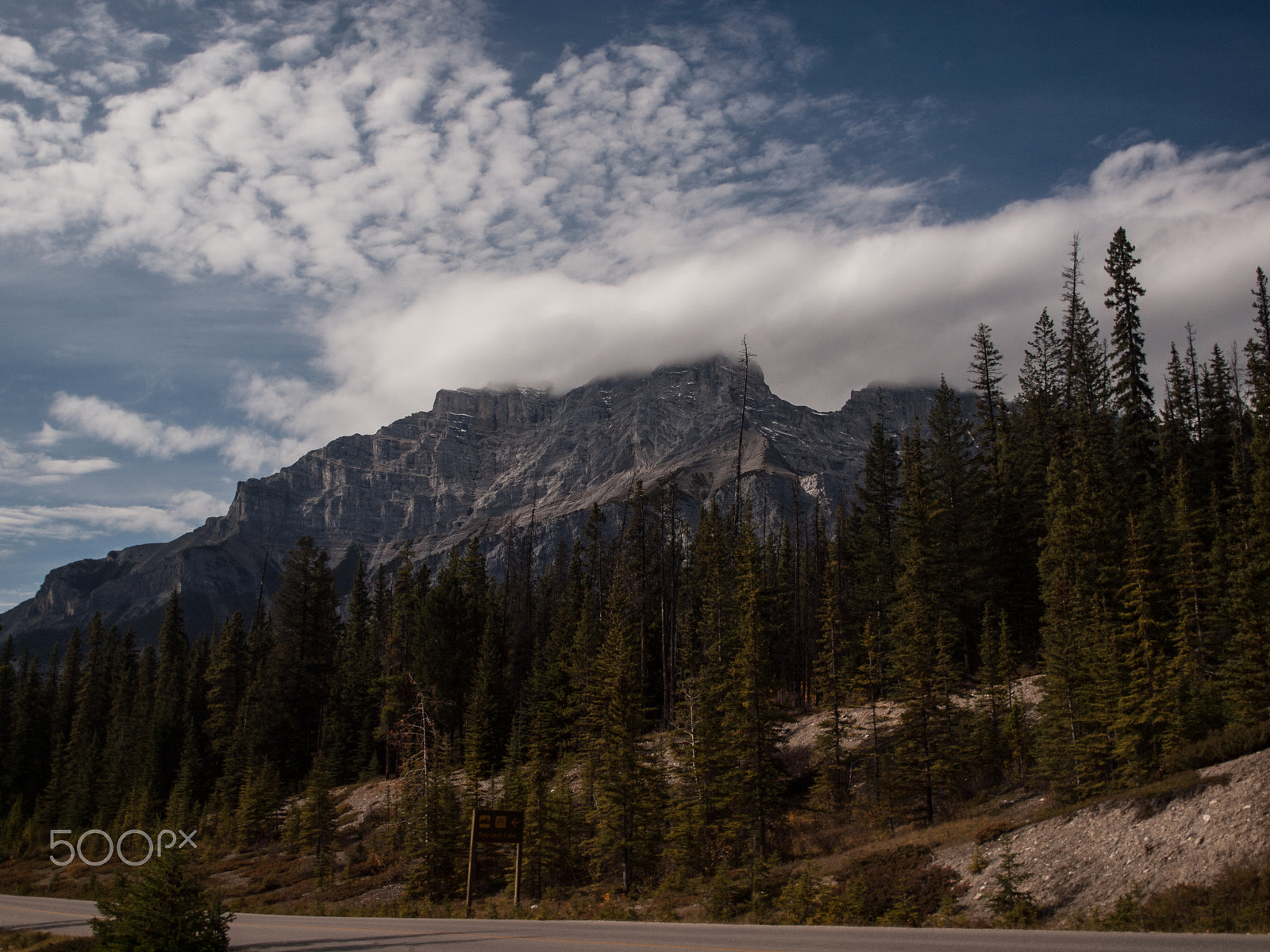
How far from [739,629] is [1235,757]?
804 inches

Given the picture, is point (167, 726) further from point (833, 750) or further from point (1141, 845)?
point (1141, 845)

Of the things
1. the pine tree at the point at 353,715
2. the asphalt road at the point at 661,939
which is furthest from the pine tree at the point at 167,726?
the asphalt road at the point at 661,939

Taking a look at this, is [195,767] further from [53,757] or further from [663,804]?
[663,804]

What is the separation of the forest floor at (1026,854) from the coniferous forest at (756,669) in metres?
1.79

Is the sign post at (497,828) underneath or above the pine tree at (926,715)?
underneath

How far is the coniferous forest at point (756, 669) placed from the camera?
1278 inches

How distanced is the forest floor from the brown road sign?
2.04m

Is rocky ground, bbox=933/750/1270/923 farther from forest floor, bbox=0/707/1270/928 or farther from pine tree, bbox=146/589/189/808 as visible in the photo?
pine tree, bbox=146/589/189/808

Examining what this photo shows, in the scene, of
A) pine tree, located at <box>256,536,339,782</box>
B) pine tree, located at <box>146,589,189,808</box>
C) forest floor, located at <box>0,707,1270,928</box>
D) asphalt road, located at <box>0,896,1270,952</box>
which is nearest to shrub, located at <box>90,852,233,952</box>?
asphalt road, located at <box>0,896,1270,952</box>

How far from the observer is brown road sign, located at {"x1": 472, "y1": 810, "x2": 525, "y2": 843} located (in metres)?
23.3

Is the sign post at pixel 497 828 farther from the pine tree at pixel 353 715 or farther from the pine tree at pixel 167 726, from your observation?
the pine tree at pixel 167 726

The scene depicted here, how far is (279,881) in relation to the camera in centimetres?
4256

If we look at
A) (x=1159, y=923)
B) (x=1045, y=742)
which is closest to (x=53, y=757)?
(x=1045, y=742)

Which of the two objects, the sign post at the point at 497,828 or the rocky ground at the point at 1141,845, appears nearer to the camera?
the rocky ground at the point at 1141,845
